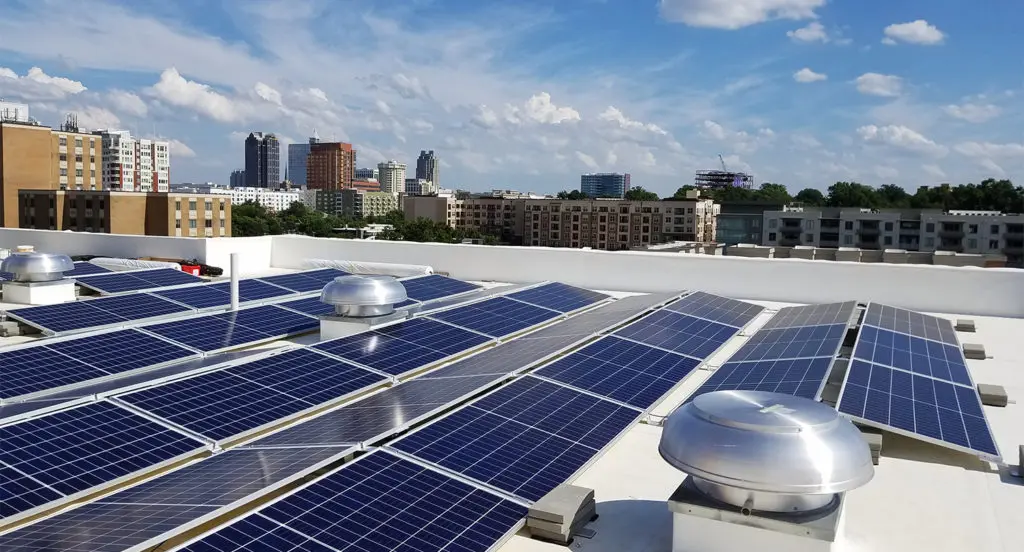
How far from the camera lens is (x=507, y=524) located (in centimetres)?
725

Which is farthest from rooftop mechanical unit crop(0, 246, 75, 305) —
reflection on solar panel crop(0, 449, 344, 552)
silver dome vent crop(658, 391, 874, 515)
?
silver dome vent crop(658, 391, 874, 515)

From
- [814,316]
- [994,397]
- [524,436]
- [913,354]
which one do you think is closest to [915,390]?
[994,397]

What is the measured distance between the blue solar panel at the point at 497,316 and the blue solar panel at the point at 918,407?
6946 millimetres

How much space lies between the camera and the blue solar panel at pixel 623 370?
11852mm

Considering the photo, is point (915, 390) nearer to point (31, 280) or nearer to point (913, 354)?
point (913, 354)

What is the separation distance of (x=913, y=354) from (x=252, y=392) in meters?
10.9

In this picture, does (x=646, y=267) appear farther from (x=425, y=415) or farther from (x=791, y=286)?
(x=425, y=415)

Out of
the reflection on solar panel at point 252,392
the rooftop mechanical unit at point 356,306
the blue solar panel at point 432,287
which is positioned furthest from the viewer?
the blue solar panel at point 432,287

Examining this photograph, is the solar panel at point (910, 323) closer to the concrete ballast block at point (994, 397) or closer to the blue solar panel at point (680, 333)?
the blue solar panel at point (680, 333)

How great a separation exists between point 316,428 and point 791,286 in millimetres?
17265

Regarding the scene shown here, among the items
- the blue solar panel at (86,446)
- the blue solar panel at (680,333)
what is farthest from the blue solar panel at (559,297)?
the blue solar panel at (86,446)

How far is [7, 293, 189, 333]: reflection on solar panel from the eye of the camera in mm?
16672

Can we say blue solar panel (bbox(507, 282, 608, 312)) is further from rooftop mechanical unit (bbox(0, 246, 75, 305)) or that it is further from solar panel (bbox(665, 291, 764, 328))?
rooftop mechanical unit (bbox(0, 246, 75, 305))

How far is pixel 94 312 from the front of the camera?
1764 cm
